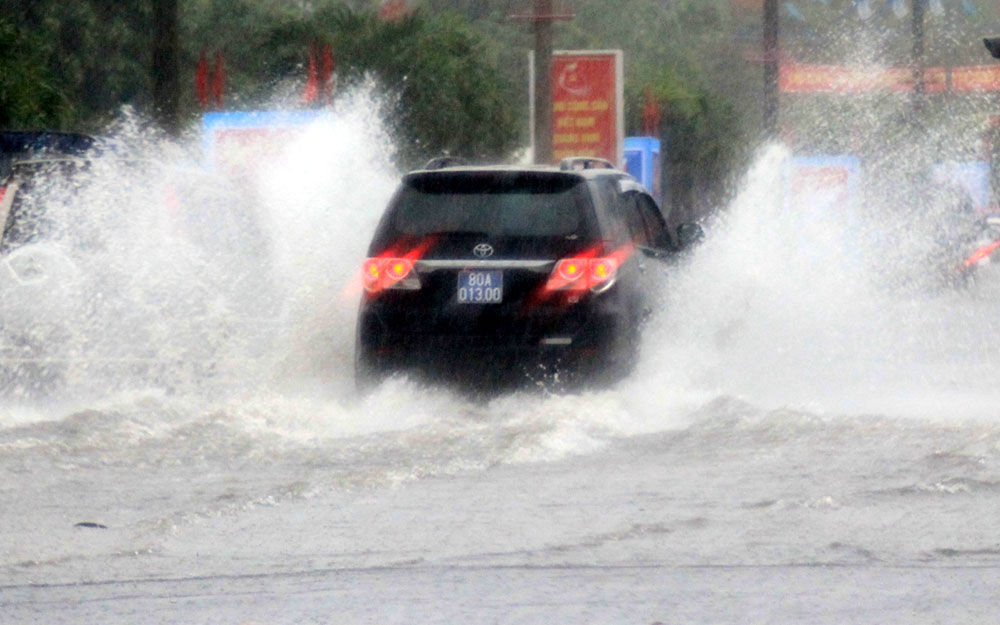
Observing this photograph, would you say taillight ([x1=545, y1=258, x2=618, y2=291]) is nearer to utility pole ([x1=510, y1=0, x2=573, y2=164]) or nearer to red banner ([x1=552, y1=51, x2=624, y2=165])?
utility pole ([x1=510, y1=0, x2=573, y2=164])

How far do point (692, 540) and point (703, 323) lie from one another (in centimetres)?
595

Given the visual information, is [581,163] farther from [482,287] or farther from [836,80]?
[836,80]

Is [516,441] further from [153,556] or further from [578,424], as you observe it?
[153,556]

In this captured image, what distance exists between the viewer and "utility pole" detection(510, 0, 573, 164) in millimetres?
28016

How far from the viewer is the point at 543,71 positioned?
2853cm

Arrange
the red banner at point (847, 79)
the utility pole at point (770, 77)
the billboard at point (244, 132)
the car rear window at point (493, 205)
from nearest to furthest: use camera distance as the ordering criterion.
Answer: the car rear window at point (493, 205) < the billboard at point (244, 132) < the utility pole at point (770, 77) < the red banner at point (847, 79)

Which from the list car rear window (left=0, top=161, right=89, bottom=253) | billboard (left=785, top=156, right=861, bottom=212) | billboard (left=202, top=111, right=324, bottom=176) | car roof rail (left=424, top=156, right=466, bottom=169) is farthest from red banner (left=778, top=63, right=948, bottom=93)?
car roof rail (left=424, top=156, right=466, bottom=169)

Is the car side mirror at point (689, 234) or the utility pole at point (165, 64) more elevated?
the utility pole at point (165, 64)

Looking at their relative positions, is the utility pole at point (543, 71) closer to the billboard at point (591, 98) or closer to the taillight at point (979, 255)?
the billboard at point (591, 98)

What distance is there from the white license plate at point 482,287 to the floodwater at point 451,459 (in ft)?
2.10

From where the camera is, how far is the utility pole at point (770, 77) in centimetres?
3894

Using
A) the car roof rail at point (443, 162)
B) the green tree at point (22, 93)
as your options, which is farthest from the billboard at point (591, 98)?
the car roof rail at point (443, 162)

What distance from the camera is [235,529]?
736 cm

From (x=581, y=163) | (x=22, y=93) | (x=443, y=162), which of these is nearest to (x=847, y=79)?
(x=22, y=93)
